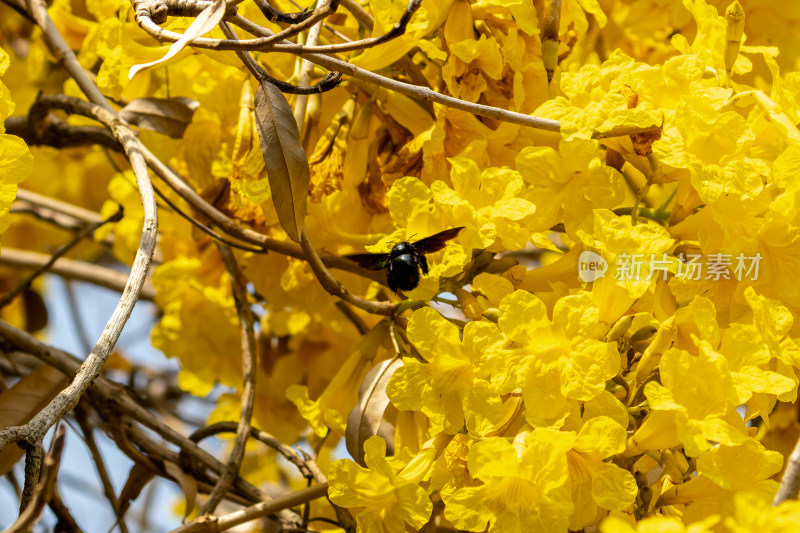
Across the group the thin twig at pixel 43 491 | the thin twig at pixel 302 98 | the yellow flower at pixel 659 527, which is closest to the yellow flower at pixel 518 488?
the yellow flower at pixel 659 527

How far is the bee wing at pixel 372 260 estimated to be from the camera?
38.4 inches

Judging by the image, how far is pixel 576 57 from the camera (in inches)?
55.1

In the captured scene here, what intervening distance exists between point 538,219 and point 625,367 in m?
0.18

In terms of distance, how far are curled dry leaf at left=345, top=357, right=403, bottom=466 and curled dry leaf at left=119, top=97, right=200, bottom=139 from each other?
50cm

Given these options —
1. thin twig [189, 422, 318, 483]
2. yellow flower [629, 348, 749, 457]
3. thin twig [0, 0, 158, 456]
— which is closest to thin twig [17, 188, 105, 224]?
thin twig [0, 0, 158, 456]

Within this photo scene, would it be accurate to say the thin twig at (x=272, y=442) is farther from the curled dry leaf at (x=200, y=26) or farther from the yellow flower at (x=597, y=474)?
the curled dry leaf at (x=200, y=26)

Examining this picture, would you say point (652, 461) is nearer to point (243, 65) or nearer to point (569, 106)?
point (569, 106)

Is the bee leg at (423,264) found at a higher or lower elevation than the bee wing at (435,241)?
lower

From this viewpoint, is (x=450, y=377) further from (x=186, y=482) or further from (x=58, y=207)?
(x=58, y=207)

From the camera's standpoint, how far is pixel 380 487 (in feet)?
2.94

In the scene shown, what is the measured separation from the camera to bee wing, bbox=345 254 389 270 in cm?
98

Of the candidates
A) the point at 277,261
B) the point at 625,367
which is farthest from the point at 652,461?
the point at 277,261

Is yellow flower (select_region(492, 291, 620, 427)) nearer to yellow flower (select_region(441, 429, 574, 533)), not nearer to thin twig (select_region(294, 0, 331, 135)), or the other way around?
yellow flower (select_region(441, 429, 574, 533))

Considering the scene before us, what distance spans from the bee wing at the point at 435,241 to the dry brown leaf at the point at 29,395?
576 mm
